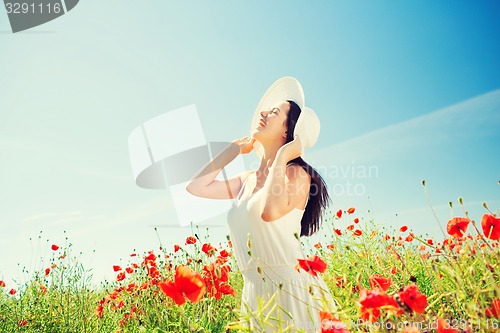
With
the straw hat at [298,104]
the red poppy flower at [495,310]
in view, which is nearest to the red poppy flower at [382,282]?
the red poppy flower at [495,310]

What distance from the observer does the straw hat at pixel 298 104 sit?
7.93ft

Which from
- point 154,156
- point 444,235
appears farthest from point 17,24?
point 444,235

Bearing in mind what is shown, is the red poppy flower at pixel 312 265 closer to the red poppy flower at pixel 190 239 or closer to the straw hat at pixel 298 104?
the straw hat at pixel 298 104

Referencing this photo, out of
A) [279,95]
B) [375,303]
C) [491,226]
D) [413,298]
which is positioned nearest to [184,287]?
[375,303]

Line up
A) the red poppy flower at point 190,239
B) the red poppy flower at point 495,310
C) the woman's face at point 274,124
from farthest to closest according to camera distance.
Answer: the red poppy flower at point 190,239 → the woman's face at point 274,124 → the red poppy flower at point 495,310

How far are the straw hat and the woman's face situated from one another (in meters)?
0.12

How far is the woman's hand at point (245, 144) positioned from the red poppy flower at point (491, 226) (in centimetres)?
163

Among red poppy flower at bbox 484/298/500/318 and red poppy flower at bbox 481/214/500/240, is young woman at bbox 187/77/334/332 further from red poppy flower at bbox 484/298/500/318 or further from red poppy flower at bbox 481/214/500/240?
red poppy flower at bbox 481/214/500/240

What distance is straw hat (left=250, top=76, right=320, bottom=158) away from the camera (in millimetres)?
2416

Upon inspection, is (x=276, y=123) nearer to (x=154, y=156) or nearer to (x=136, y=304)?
(x=154, y=156)

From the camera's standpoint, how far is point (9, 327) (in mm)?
3605

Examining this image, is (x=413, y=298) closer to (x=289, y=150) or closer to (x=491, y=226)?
(x=491, y=226)

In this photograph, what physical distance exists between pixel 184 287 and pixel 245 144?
1.57 meters

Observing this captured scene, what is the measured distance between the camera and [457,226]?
1619 mm
